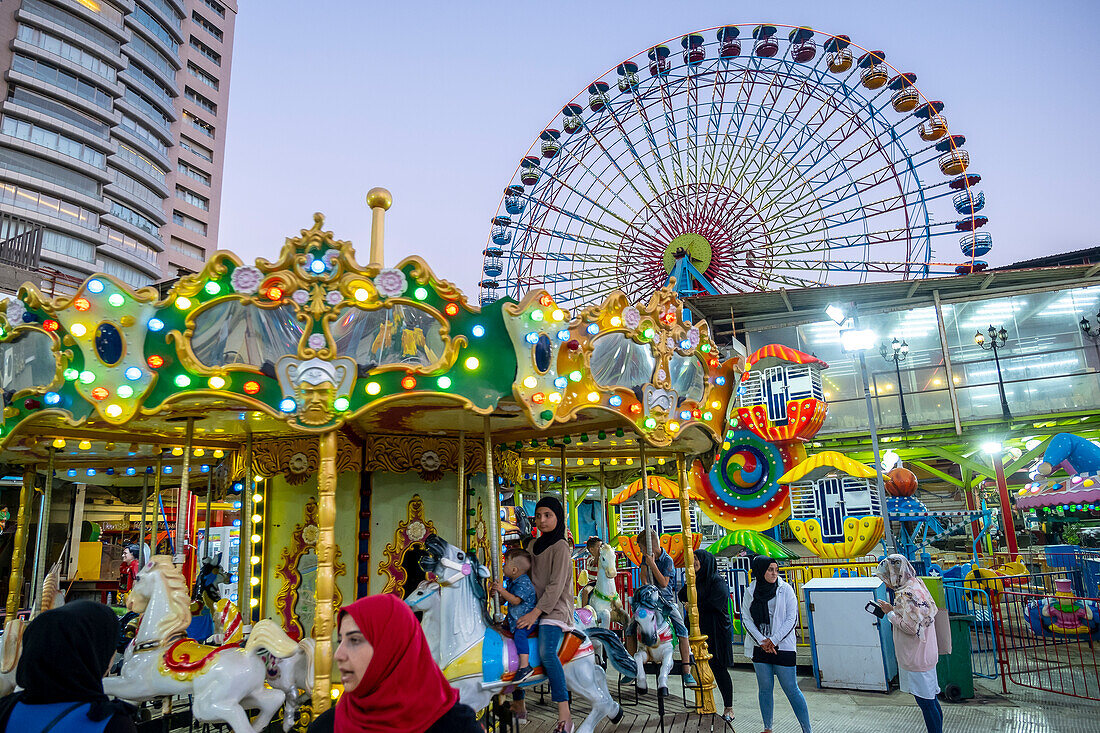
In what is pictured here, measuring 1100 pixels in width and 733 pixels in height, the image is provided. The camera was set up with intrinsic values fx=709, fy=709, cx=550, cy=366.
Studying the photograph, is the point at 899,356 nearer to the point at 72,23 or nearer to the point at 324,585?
the point at 324,585

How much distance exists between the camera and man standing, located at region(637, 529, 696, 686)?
7.52m

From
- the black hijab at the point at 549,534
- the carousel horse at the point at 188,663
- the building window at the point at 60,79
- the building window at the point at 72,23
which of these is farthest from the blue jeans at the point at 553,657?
the building window at the point at 72,23

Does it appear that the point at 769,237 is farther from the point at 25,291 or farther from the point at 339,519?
the point at 25,291

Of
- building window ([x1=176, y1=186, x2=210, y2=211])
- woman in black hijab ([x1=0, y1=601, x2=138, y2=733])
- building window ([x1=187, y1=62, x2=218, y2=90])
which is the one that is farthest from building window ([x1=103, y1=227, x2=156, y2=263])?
woman in black hijab ([x1=0, y1=601, x2=138, y2=733])

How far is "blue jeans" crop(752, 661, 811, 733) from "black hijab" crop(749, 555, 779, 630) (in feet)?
1.17

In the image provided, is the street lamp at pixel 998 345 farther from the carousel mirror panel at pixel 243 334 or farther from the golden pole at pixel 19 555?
the golden pole at pixel 19 555

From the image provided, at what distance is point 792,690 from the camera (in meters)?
5.32

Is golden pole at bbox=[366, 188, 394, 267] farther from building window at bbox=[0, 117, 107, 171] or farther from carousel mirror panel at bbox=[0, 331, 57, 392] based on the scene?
building window at bbox=[0, 117, 107, 171]

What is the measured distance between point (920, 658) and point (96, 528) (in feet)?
73.0

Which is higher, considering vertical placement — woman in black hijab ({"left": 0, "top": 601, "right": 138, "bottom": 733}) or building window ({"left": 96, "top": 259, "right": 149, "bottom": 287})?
building window ({"left": 96, "top": 259, "right": 149, "bottom": 287})

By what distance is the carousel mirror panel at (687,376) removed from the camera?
6539 millimetres

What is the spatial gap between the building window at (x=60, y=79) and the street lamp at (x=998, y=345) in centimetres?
4372

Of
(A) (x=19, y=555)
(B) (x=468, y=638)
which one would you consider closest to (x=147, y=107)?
(A) (x=19, y=555)

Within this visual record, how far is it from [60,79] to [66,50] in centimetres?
176
